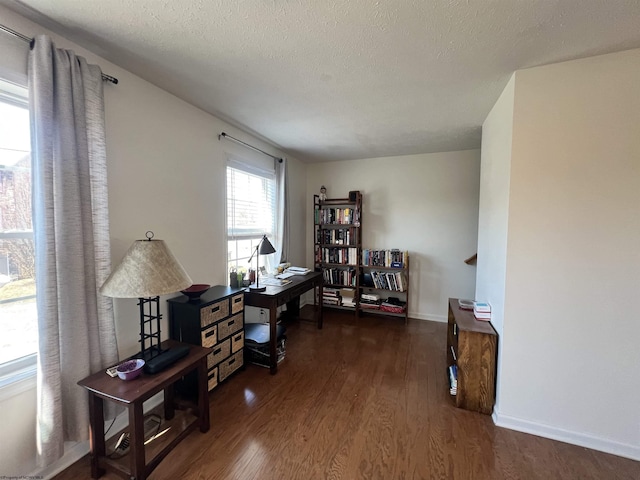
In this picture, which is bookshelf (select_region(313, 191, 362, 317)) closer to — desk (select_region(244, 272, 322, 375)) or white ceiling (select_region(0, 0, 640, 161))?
desk (select_region(244, 272, 322, 375))

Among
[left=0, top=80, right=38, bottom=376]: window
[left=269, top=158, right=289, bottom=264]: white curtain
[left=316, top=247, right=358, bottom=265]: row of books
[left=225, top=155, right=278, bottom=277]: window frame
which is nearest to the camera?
[left=0, top=80, right=38, bottom=376]: window

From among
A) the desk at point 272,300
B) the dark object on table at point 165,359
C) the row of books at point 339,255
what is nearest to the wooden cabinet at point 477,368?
the desk at point 272,300

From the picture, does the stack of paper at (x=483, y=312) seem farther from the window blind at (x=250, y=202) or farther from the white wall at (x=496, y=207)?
the window blind at (x=250, y=202)

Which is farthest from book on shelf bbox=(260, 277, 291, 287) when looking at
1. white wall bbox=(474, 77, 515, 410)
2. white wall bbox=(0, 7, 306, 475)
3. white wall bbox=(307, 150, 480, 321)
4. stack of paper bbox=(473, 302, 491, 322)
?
white wall bbox=(474, 77, 515, 410)

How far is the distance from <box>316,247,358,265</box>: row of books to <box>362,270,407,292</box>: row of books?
345mm

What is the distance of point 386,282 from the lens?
3.74 m

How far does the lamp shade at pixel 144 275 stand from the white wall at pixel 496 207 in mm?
2119

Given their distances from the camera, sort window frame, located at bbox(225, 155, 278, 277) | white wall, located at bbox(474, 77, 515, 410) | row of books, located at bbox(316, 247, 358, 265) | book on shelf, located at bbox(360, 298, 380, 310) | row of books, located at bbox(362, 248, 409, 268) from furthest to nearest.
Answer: row of books, located at bbox(316, 247, 358, 265), book on shelf, located at bbox(360, 298, 380, 310), row of books, located at bbox(362, 248, 409, 268), window frame, located at bbox(225, 155, 278, 277), white wall, located at bbox(474, 77, 515, 410)

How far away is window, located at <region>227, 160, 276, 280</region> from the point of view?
2781 millimetres

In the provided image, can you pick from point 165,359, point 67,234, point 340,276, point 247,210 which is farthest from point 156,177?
point 340,276

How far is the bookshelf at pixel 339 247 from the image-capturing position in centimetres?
387

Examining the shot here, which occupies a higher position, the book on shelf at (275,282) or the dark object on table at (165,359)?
the book on shelf at (275,282)

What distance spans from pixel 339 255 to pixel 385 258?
69 centimetres

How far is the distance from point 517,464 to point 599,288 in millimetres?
1149
